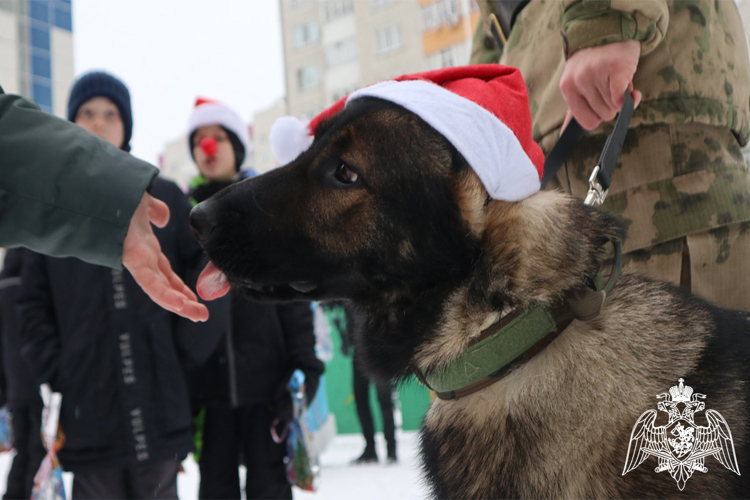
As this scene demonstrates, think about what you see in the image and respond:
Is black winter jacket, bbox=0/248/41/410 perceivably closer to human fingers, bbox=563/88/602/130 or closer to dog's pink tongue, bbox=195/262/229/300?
dog's pink tongue, bbox=195/262/229/300

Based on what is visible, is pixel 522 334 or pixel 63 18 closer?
pixel 522 334

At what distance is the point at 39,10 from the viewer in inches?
969

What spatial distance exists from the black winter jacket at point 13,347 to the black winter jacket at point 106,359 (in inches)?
14.7

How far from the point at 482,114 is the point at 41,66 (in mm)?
28230

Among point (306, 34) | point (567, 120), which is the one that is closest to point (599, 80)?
point (567, 120)

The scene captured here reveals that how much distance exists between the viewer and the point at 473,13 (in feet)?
60.4

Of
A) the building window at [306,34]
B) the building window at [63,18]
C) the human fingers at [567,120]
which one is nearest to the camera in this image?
the human fingers at [567,120]

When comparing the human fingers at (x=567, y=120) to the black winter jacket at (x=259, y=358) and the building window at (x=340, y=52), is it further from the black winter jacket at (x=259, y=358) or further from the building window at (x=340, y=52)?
the building window at (x=340, y=52)

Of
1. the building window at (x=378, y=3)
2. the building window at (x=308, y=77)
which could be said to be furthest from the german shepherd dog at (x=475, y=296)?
the building window at (x=308, y=77)

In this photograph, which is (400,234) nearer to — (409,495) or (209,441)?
(209,441)

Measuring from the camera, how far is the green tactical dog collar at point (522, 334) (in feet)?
4.27

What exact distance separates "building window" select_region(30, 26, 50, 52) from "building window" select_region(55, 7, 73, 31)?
82 cm

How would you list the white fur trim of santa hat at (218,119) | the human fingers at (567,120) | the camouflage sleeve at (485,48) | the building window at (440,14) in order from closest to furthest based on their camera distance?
the human fingers at (567,120)
the camouflage sleeve at (485,48)
the white fur trim of santa hat at (218,119)
the building window at (440,14)

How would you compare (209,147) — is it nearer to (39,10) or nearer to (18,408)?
(18,408)
